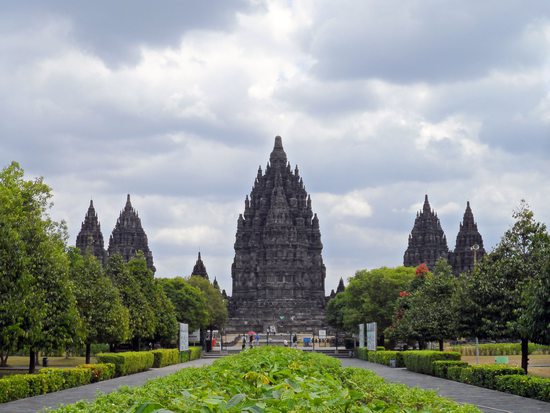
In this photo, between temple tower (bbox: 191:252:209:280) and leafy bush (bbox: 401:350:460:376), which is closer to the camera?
leafy bush (bbox: 401:350:460:376)

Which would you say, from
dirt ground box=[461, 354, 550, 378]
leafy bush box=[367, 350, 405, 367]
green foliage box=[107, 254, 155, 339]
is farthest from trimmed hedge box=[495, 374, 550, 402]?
green foliage box=[107, 254, 155, 339]

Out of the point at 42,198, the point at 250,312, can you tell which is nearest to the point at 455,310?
the point at 42,198

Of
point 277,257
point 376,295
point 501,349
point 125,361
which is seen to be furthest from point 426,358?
point 277,257

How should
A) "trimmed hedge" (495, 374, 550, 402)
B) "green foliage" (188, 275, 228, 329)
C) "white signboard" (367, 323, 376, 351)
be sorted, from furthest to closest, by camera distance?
1. "green foliage" (188, 275, 228, 329)
2. "white signboard" (367, 323, 376, 351)
3. "trimmed hedge" (495, 374, 550, 402)

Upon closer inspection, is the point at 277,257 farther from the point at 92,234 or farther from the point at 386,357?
the point at 386,357

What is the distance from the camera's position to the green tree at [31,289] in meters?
31.9

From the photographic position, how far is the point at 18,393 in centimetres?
2948

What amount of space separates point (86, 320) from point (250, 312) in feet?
372

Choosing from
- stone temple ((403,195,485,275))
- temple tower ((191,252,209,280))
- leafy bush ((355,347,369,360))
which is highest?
stone temple ((403,195,485,275))

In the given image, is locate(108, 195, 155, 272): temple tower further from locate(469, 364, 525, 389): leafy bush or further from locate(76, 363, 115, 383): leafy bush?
locate(469, 364, 525, 389): leafy bush

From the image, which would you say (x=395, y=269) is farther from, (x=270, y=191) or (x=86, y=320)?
(x=270, y=191)

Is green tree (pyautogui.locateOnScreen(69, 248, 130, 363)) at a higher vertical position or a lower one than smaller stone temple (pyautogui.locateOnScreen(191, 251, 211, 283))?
lower

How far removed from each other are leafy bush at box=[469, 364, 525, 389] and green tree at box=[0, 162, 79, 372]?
18.8 m

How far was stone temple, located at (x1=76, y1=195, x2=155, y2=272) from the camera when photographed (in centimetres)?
17300
